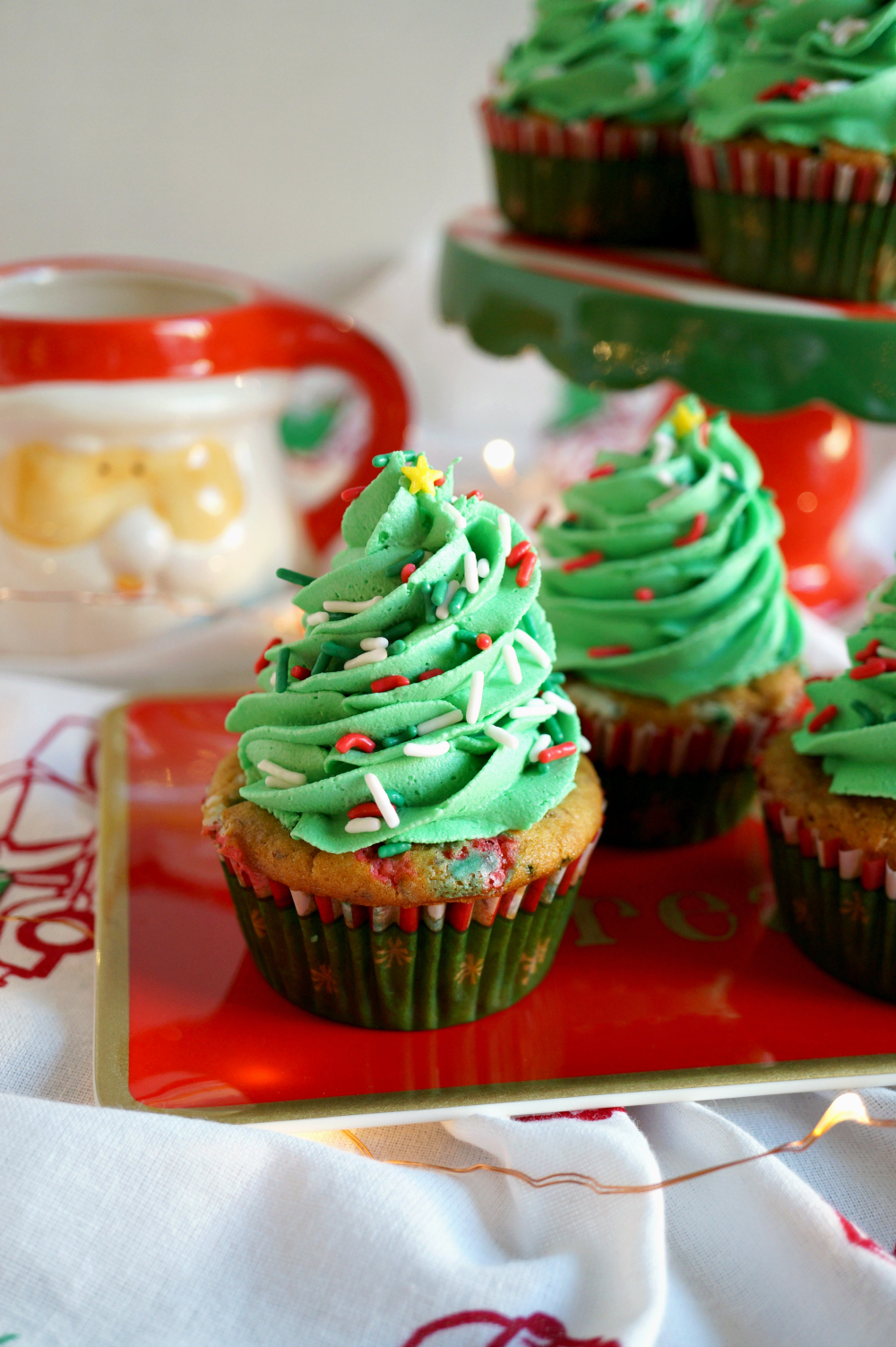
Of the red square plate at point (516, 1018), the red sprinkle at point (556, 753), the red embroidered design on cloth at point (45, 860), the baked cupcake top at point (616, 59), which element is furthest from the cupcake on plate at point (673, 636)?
the baked cupcake top at point (616, 59)

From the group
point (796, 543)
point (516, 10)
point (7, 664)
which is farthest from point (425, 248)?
point (7, 664)

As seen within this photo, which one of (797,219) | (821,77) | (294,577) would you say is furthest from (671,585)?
(821,77)

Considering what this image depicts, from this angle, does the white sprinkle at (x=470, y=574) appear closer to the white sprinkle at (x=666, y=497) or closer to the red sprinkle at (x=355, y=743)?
the red sprinkle at (x=355, y=743)

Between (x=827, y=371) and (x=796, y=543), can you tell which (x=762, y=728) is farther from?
(x=796, y=543)

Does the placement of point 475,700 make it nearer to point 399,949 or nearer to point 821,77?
point 399,949

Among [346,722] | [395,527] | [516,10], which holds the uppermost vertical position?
[516,10]
